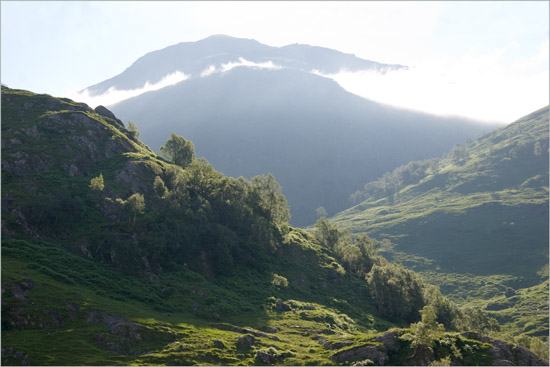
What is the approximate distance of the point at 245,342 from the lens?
70688 mm

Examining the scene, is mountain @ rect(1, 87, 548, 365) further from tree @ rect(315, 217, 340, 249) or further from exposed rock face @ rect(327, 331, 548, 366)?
tree @ rect(315, 217, 340, 249)

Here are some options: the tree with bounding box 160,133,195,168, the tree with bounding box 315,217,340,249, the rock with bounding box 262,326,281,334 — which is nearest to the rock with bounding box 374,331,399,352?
the rock with bounding box 262,326,281,334

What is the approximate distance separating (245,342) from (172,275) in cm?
3747

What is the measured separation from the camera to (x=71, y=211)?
10100 cm

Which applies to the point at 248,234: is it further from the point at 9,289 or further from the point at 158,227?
the point at 9,289

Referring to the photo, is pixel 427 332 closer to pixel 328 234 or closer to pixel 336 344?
pixel 336 344

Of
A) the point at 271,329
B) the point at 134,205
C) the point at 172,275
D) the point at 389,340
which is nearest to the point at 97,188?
the point at 134,205

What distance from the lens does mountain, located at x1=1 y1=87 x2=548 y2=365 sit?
61281 mm

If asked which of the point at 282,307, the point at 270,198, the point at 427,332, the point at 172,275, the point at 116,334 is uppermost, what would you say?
the point at 270,198

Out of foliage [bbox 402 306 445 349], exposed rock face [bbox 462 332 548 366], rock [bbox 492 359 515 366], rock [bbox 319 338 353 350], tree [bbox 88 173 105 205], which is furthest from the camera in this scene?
tree [bbox 88 173 105 205]

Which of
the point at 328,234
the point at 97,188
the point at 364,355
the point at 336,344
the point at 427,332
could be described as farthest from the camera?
the point at 328,234

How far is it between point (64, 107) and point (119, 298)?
115309 millimetres

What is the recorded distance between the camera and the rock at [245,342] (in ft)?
228

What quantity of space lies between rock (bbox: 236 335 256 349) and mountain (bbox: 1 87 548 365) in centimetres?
32
